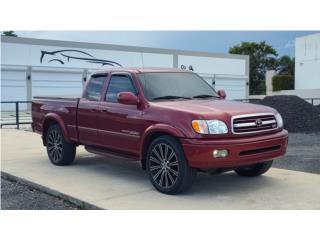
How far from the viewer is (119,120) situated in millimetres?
7324

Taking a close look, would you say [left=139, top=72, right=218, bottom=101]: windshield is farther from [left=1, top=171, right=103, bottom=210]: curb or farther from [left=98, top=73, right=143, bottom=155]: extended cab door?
[left=1, top=171, right=103, bottom=210]: curb

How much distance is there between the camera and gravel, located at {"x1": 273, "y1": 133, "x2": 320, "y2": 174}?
28.9 ft

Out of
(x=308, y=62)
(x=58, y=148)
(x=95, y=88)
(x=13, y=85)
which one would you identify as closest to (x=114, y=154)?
(x=95, y=88)

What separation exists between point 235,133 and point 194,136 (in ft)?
1.87

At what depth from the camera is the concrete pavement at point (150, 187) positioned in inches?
239

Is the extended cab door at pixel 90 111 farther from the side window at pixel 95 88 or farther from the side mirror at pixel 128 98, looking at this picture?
the side mirror at pixel 128 98

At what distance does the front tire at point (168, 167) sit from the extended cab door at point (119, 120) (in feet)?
1.40

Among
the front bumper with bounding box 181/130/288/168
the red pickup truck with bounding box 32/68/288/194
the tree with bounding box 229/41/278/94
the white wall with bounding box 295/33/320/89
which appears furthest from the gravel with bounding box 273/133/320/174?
the tree with bounding box 229/41/278/94

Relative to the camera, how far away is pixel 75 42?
1400 inches

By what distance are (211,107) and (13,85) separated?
90.5ft

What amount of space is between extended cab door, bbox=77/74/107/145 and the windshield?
3.51ft

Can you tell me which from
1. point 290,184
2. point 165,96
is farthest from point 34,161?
point 290,184

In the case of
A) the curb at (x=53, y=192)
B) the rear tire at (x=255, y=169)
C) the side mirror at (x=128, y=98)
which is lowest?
the curb at (x=53, y=192)

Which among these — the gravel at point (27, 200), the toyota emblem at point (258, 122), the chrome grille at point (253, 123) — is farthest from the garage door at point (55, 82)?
the toyota emblem at point (258, 122)
